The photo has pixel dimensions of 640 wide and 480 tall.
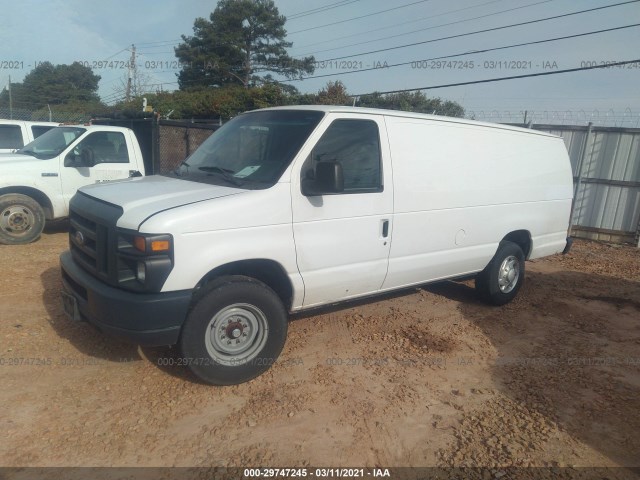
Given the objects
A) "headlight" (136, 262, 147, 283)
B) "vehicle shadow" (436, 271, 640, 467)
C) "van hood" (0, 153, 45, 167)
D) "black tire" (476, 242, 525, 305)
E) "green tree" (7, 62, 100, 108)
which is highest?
"green tree" (7, 62, 100, 108)

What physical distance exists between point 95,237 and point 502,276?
4648 millimetres

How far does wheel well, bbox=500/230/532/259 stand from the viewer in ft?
19.0

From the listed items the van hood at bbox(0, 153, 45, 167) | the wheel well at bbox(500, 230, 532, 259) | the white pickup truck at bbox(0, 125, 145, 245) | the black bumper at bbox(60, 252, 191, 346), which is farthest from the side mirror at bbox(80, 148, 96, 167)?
the wheel well at bbox(500, 230, 532, 259)

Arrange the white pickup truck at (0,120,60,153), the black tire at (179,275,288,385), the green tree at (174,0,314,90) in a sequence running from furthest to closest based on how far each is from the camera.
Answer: the green tree at (174,0,314,90)
the white pickup truck at (0,120,60,153)
the black tire at (179,275,288,385)

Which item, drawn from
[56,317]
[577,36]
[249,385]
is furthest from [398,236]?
[577,36]

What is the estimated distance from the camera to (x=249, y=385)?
11.9ft

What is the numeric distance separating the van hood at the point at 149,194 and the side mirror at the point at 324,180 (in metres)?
0.53

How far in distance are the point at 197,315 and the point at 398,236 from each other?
204 cm

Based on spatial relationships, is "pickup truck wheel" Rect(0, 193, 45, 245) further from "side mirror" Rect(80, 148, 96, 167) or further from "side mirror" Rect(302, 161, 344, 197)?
"side mirror" Rect(302, 161, 344, 197)

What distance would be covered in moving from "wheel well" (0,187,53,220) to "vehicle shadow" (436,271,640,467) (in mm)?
6326

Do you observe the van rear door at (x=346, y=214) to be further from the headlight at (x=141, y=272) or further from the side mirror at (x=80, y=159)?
the side mirror at (x=80, y=159)

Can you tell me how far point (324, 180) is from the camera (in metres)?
3.57

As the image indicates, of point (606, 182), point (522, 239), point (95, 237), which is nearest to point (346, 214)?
point (95, 237)

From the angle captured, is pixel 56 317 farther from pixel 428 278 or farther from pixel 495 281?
pixel 495 281
